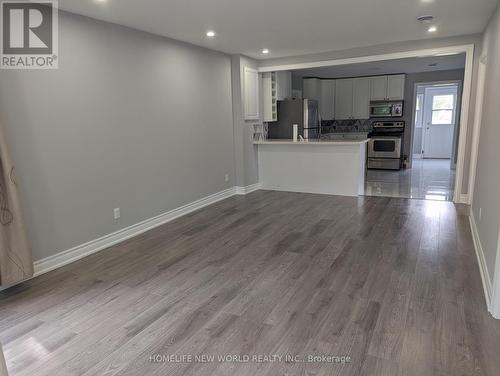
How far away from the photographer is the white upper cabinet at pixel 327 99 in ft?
29.4

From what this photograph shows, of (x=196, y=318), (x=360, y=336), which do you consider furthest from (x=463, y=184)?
(x=196, y=318)

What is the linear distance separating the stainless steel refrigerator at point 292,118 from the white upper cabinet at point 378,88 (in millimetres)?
2419

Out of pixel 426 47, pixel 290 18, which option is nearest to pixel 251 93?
pixel 290 18

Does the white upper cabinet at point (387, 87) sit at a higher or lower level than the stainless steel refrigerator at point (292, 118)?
higher

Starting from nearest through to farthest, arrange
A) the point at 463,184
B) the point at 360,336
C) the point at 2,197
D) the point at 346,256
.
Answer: the point at 360,336 < the point at 2,197 < the point at 346,256 < the point at 463,184

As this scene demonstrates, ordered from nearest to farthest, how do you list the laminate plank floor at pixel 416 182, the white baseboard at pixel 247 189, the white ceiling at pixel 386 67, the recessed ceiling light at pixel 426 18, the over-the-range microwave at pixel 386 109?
1. the recessed ceiling light at pixel 426 18
2. the laminate plank floor at pixel 416 182
3. the white baseboard at pixel 247 189
4. the white ceiling at pixel 386 67
5. the over-the-range microwave at pixel 386 109

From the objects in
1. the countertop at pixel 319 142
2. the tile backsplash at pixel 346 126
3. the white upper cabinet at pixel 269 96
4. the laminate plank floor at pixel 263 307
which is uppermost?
the white upper cabinet at pixel 269 96

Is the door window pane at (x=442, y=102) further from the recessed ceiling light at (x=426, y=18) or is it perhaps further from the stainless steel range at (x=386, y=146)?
the recessed ceiling light at (x=426, y=18)

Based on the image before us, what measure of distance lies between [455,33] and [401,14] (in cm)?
151

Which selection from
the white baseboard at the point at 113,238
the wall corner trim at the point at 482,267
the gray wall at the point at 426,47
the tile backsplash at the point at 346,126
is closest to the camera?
the wall corner trim at the point at 482,267

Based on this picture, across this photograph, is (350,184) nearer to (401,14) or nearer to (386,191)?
(386,191)

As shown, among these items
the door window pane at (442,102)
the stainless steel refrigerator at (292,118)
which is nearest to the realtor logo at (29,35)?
the stainless steel refrigerator at (292,118)

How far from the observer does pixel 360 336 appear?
2.10 metres

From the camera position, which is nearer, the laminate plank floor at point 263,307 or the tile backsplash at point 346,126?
the laminate plank floor at point 263,307
